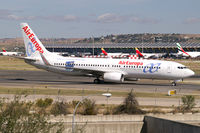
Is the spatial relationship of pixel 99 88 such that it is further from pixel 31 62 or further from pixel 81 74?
pixel 31 62

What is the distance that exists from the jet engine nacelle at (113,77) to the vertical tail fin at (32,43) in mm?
11073

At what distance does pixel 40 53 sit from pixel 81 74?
7628 millimetres

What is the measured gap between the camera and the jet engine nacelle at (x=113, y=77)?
58062 millimetres

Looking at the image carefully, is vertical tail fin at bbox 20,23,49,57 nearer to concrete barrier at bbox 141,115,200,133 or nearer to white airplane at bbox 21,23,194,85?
white airplane at bbox 21,23,194,85

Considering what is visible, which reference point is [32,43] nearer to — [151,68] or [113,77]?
[113,77]

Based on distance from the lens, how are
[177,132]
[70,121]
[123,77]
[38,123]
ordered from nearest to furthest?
[38,123] → [177,132] → [70,121] → [123,77]

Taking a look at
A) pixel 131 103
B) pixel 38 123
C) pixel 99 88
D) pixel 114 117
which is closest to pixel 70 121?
pixel 114 117

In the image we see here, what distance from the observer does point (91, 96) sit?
149 ft

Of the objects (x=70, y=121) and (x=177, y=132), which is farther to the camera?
(x=70, y=121)

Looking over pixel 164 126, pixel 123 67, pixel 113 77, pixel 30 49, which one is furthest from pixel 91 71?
pixel 164 126

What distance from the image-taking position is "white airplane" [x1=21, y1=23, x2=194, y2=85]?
5741 centimetres

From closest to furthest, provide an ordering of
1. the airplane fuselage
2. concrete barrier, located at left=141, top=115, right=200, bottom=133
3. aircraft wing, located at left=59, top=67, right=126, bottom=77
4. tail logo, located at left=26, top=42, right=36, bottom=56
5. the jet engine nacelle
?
concrete barrier, located at left=141, top=115, right=200, bottom=133
the airplane fuselage
the jet engine nacelle
aircraft wing, located at left=59, top=67, right=126, bottom=77
tail logo, located at left=26, top=42, right=36, bottom=56

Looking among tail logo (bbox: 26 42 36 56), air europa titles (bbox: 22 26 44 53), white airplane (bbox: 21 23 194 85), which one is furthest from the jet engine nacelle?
tail logo (bbox: 26 42 36 56)

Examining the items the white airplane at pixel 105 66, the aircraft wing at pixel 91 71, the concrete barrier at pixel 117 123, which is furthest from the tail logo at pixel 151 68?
the concrete barrier at pixel 117 123
